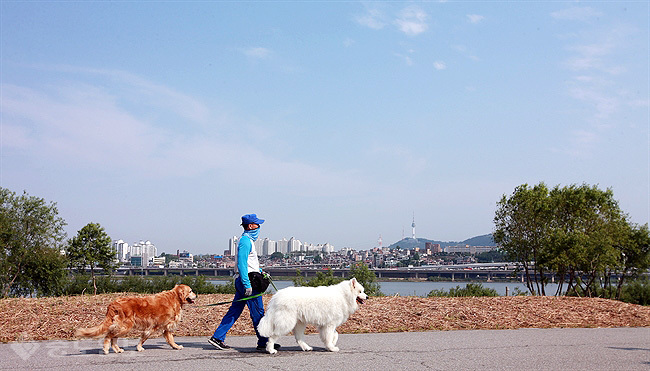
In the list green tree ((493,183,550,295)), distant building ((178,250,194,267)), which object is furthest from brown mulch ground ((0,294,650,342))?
distant building ((178,250,194,267))

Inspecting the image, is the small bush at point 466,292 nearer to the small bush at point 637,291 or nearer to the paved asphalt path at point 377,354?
the paved asphalt path at point 377,354

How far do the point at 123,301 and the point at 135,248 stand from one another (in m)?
118

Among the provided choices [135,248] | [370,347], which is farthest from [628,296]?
[135,248]

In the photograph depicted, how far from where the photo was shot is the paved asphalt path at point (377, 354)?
8.12 m

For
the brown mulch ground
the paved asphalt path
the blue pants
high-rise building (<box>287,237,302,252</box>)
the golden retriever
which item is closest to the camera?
the paved asphalt path

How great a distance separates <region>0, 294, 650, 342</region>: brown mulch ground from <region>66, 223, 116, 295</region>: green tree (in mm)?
21677

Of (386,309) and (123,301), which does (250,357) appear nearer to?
(123,301)

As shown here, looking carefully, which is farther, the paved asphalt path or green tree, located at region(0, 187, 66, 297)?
green tree, located at region(0, 187, 66, 297)

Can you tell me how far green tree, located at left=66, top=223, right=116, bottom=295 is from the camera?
34.9 m

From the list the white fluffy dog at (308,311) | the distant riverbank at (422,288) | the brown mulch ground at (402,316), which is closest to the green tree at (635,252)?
the distant riverbank at (422,288)

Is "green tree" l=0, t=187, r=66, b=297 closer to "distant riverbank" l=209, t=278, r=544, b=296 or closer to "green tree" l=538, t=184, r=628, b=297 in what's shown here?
"distant riverbank" l=209, t=278, r=544, b=296

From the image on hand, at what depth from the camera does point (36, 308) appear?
1248cm

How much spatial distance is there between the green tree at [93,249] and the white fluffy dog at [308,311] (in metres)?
28.3

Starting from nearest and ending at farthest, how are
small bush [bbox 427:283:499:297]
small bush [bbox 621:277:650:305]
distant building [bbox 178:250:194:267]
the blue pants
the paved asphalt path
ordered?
the paved asphalt path, the blue pants, small bush [bbox 427:283:499:297], small bush [bbox 621:277:650:305], distant building [bbox 178:250:194:267]
